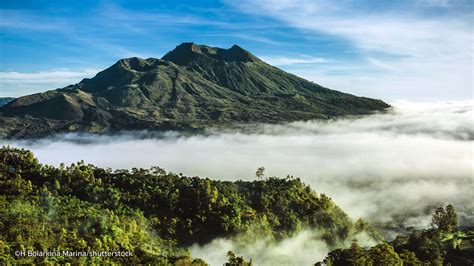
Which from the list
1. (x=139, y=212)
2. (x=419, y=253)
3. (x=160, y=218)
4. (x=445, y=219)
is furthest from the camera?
(x=445, y=219)

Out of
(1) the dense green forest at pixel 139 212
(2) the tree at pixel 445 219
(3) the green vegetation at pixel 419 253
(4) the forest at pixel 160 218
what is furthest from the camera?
(2) the tree at pixel 445 219

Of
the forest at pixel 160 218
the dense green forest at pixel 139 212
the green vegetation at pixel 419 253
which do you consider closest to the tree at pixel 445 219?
the forest at pixel 160 218

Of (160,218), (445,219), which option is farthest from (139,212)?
(445,219)

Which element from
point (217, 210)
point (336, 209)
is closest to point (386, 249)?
point (217, 210)

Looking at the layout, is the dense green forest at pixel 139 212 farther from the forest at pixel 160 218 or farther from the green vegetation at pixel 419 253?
the green vegetation at pixel 419 253

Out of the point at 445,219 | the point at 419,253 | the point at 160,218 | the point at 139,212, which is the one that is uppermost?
the point at 139,212

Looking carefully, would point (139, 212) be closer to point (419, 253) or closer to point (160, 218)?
point (160, 218)
